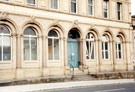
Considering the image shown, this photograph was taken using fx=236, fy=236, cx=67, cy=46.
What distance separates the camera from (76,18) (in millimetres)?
24953

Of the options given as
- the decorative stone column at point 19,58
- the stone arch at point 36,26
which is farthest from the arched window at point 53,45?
the decorative stone column at point 19,58

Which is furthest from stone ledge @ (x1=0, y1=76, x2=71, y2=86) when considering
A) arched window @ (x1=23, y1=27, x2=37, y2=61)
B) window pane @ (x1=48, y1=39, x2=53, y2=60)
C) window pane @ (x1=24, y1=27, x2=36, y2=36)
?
window pane @ (x1=24, y1=27, x2=36, y2=36)

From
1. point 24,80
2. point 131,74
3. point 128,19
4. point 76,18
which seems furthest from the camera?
point 128,19

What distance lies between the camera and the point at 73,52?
25.5m

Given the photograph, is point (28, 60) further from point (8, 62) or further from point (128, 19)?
point (128, 19)

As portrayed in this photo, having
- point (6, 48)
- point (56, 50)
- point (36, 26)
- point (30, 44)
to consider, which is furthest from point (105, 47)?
point (6, 48)

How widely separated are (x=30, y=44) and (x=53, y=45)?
2707 millimetres

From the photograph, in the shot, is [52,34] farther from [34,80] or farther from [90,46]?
[34,80]

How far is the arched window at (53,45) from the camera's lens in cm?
2327

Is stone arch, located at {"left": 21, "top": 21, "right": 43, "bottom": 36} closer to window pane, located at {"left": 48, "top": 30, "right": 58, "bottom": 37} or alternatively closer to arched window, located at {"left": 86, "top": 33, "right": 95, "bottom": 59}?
window pane, located at {"left": 48, "top": 30, "right": 58, "bottom": 37}

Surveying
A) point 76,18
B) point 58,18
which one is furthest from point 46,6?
point 76,18

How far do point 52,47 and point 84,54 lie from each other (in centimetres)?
389

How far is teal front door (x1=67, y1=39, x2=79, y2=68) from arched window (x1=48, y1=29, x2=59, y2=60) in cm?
194

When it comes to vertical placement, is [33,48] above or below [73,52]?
above
